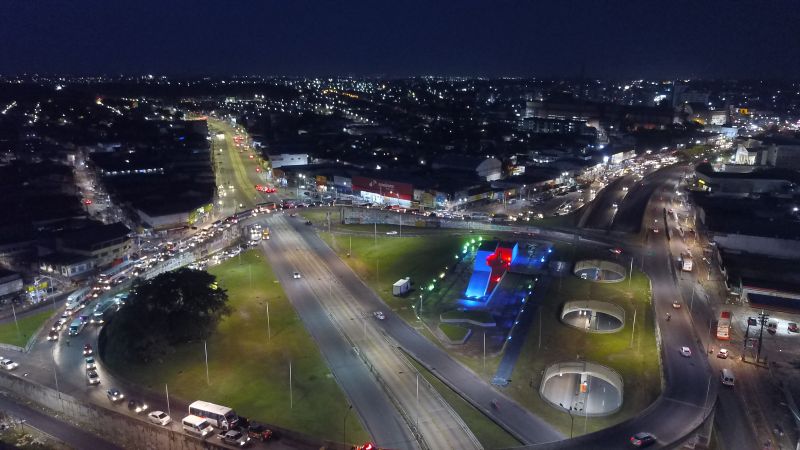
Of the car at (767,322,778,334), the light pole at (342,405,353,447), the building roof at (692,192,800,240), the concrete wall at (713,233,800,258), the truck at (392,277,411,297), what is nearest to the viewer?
the light pole at (342,405,353,447)

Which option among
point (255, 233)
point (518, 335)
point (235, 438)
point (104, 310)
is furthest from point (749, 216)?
point (104, 310)

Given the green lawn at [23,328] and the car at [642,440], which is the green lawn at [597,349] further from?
the green lawn at [23,328]

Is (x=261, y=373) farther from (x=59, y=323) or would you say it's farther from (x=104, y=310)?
(x=59, y=323)

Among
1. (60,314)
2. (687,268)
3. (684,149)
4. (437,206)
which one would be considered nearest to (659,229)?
(687,268)

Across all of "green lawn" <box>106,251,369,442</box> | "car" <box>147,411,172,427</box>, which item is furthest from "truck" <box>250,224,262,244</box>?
"car" <box>147,411,172,427</box>

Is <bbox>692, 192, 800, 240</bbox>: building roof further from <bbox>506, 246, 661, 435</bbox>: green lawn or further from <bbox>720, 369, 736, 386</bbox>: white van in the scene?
<bbox>720, 369, 736, 386</bbox>: white van

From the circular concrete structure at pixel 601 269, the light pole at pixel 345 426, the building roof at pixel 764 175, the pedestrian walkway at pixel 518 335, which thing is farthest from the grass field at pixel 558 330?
the building roof at pixel 764 175

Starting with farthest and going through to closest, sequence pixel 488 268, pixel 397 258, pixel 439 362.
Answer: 1. pixel 397 258
2. pixel 488 268
3. pixel 439 362

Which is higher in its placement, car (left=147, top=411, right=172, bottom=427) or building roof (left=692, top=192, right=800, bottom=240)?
building roof (left=692, top=192, right=800, bottom=240)
